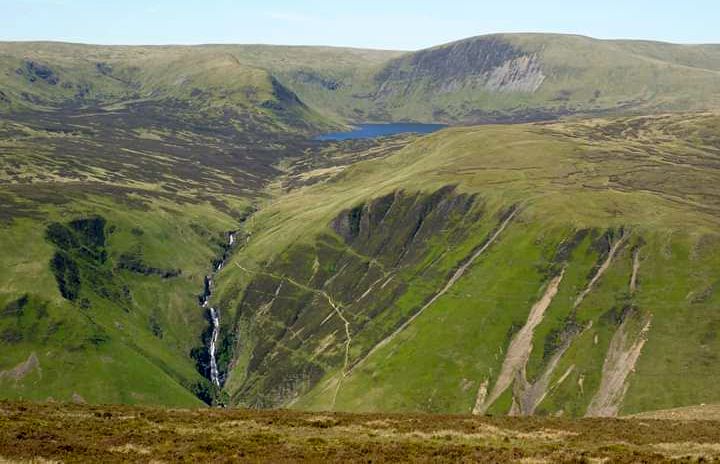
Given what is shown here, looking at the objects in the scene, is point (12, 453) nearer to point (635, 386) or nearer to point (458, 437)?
point (458, 437)

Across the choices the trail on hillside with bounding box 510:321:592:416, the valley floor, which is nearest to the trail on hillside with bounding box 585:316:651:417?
the trail on hillside with bounding box 510:321:592:416

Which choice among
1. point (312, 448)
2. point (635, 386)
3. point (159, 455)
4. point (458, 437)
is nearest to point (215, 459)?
point (159, 455)

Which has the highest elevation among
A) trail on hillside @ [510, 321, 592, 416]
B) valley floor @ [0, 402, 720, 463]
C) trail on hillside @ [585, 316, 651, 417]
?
valley floor @ [0, 402, 720, 463]

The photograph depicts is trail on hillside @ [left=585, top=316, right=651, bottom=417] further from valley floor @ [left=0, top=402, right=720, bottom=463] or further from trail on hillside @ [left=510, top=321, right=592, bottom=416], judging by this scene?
valley floor @ [left=0, top=402, right=720, bottom=463]

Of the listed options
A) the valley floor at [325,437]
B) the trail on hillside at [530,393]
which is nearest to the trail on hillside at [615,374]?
the trail on hillside at [530,393]

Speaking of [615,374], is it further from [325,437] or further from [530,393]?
[325,437]

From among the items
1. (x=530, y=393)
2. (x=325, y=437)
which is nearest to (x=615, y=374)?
(x=530, y=393)

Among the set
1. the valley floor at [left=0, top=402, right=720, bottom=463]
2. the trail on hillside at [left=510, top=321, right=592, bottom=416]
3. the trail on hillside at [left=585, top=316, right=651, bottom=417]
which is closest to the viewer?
the valley floor at [left=0, top=402, right=720, bottom=463]
